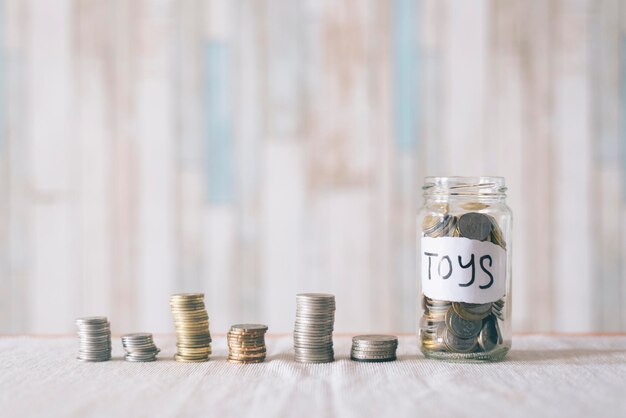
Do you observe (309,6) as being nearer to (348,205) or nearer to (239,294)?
(348,205)

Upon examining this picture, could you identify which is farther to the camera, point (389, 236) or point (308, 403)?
point (389, 236)

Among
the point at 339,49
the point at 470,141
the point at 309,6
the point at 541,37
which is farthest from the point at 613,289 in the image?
the point at 309,6

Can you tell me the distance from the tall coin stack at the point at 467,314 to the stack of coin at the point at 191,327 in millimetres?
344

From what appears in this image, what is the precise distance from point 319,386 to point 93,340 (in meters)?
0.41

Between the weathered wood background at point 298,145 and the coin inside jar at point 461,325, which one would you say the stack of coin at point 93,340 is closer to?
the coin inside jar at point 461,325

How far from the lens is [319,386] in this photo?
1.03 metres

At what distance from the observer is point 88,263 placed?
7.16ft

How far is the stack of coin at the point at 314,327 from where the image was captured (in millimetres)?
1193

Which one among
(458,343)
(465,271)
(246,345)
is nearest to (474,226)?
(465,271)

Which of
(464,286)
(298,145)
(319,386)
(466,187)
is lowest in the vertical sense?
(319,386)

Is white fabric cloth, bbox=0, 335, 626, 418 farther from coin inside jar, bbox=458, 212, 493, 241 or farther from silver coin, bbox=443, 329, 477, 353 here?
coin inside jar, bbox=458, 212, 493, 241

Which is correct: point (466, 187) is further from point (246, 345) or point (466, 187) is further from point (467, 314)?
point (246, 345)

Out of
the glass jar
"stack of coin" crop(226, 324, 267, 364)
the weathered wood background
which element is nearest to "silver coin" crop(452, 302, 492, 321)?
the glass jar

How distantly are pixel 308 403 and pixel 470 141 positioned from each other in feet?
4.38
